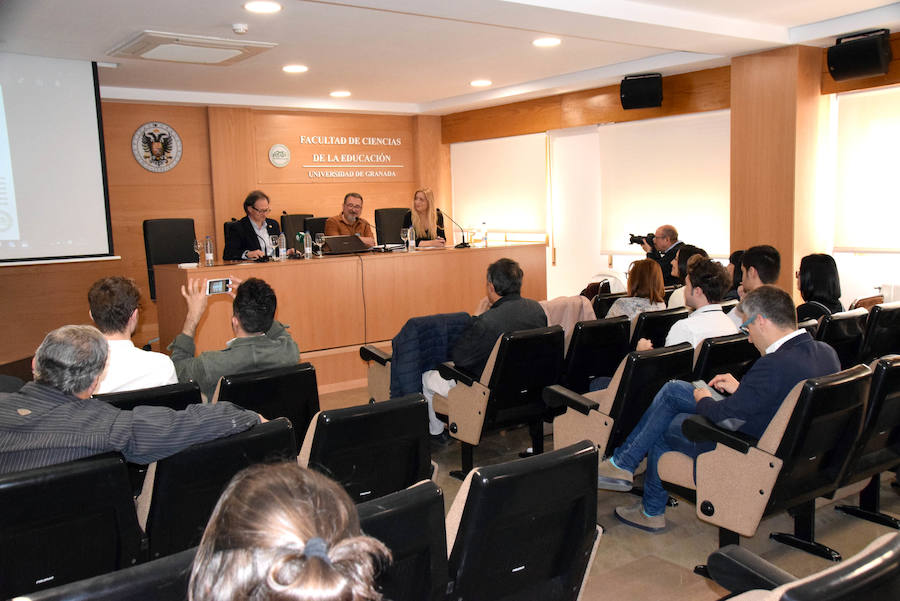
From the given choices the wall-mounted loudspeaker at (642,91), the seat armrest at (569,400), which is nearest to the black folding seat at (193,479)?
the seat armrest at (569,400)

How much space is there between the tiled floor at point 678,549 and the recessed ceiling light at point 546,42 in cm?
391

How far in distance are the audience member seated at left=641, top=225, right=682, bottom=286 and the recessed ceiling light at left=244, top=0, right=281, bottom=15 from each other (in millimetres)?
3559

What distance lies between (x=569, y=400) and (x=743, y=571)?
1.86 meters

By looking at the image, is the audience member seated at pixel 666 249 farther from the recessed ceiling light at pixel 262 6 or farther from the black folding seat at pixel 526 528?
the black folding seat at pixel 526 528

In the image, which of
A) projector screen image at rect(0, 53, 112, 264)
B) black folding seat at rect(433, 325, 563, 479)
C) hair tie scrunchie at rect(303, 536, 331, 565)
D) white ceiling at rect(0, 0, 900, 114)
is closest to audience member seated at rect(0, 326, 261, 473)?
hair tie scrunchie at rect(303, 536, 331, 565)

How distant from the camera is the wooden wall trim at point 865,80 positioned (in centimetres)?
586

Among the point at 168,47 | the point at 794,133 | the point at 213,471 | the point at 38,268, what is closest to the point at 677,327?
the point at 213,471

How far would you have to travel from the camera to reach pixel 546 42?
627 cm

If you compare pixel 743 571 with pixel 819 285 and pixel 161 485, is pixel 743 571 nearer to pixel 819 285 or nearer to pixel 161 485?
pixel 161 485

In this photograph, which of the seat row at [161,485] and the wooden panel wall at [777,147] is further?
the wooden panel wall at [777,147]

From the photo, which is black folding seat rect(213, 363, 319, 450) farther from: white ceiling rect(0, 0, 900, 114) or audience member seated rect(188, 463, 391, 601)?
white ceiling rect(0, 0, 900, 114)

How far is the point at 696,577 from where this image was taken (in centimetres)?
299

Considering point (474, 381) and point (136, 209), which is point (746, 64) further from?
point (136, 209)

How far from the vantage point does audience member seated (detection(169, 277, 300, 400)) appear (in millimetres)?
3393
